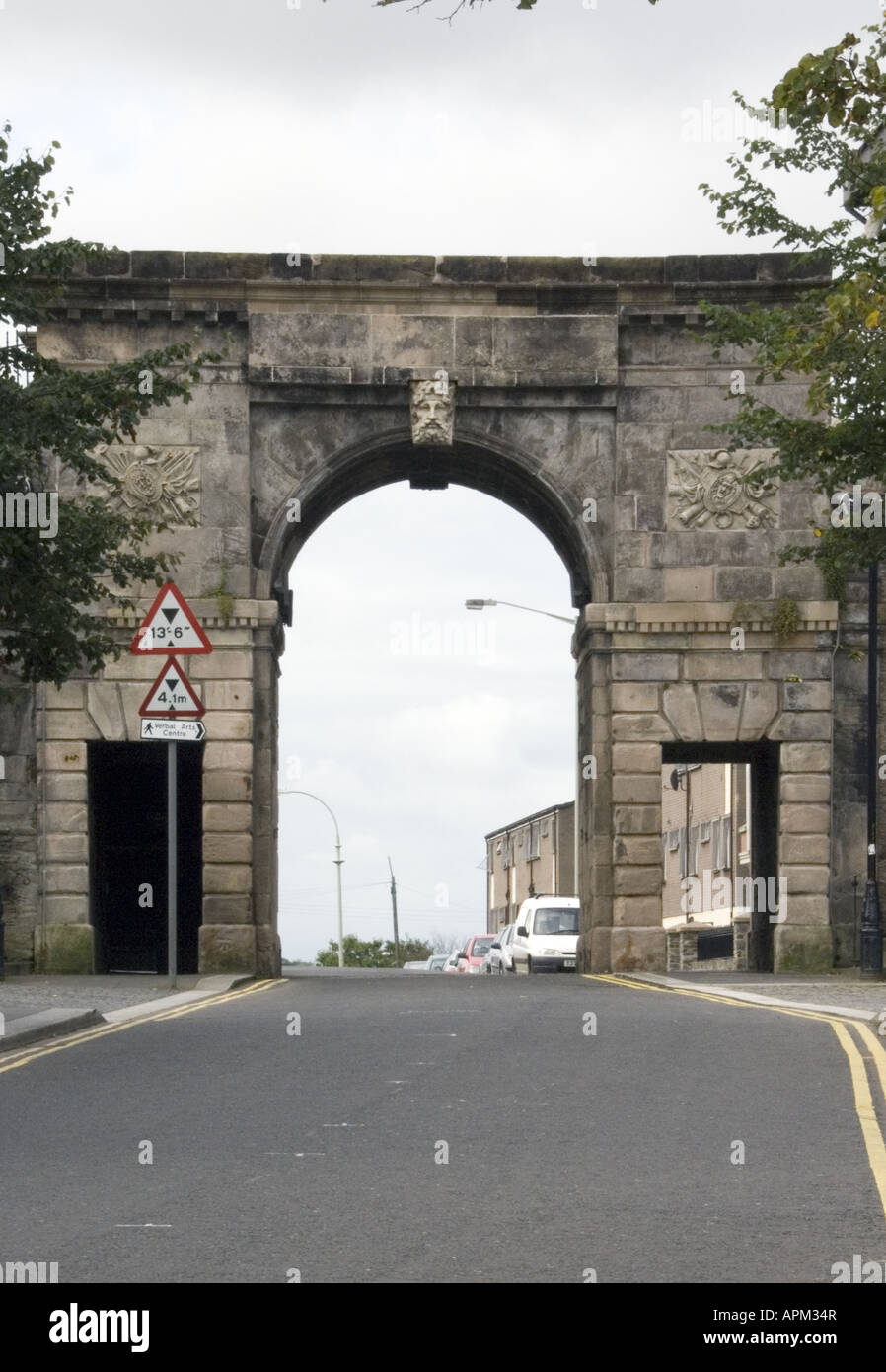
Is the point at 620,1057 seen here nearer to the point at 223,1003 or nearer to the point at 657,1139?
the point at 657,1139

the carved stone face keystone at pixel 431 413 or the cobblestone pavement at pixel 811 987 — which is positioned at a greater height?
the carved stone face keystone at pixel 431 413

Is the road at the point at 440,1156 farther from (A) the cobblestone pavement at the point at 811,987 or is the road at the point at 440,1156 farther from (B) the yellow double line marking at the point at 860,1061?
(A) the cobblestone pavement at the point at 811,987

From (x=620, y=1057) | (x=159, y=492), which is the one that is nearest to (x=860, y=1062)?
(x=620, y=1057)

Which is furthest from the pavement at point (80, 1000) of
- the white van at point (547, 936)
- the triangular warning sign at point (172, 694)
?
the white van at point (547, 936)

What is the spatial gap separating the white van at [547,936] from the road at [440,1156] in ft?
70.5

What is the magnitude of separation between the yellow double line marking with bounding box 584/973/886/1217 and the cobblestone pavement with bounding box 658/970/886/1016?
685 millimetres

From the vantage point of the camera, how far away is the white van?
1554 inches

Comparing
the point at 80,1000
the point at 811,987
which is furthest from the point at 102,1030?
the point at 811,987

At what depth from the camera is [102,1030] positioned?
18.3 m

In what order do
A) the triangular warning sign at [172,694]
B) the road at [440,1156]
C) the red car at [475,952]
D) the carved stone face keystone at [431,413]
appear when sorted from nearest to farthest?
the road at [440,1156], the triangular warning sign at [172,694], the carved stone face keystone at [431,413], the red car at [475,952]

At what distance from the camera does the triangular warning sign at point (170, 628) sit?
22531 millimetres

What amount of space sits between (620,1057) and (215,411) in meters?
19.0

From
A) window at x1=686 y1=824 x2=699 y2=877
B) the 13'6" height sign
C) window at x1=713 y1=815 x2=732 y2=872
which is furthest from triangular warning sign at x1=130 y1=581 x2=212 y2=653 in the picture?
window at x1=686 y1=824 x2=699 y2=877

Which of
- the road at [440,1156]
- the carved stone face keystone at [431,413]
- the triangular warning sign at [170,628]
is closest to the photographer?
the road at [440,1156]
